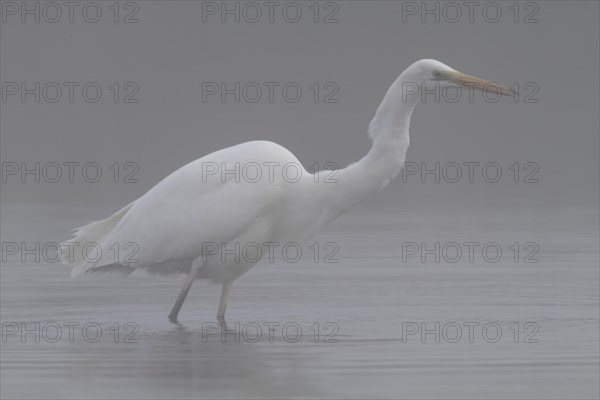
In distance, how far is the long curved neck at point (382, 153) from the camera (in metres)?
13.4

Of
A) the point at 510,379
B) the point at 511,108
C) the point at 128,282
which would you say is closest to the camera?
the point at 510,379

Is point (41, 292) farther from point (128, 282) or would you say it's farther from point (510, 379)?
point (510, 379)

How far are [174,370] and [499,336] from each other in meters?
2.76

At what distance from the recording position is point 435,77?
44.4 feet

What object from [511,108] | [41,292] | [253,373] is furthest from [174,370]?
[511,108]

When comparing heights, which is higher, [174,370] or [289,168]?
[289,168]

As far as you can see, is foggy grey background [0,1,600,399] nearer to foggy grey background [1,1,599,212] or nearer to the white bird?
foggy grey background [1,1,599,212]

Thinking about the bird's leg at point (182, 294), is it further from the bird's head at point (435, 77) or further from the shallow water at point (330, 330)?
the bird's head at point (435, 77)

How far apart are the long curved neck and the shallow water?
1051mm

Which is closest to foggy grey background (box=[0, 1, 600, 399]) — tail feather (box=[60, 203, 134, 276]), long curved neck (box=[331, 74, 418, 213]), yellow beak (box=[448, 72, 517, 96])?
tail feather (box=[60, 203, 134, 276])

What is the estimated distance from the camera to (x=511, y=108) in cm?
5828

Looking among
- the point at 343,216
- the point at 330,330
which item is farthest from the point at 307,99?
the point at 330,330

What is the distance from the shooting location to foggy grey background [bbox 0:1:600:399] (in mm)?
11234

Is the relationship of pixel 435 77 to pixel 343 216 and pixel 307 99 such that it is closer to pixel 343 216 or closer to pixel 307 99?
pixel 343 216
